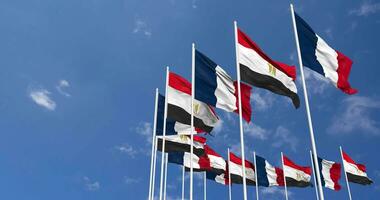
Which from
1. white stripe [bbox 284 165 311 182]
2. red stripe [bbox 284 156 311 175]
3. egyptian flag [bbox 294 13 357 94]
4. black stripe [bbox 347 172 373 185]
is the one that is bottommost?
egyptian flag [bbox 294 13 357 94]

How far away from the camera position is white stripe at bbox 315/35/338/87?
1508cm

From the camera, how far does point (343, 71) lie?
1513 cm

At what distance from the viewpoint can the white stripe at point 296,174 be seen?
112 feet

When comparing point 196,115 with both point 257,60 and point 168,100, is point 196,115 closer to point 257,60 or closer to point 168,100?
point 168,100

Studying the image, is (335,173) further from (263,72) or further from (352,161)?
(263,72)

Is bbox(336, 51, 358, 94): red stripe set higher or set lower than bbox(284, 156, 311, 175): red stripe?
lower

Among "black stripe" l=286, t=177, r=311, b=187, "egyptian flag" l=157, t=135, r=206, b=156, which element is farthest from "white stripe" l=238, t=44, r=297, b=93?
"black stripe" l=286, t=177, r=311, b=187

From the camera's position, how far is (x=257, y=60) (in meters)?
15.3

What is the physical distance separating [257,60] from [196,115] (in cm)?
488

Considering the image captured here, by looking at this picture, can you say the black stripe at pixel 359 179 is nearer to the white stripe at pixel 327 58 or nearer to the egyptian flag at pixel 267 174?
the egyptian flag at pixel 267 174

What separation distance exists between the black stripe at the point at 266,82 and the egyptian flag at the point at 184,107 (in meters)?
4.20

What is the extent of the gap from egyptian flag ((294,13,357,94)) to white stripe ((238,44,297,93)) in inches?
37.7

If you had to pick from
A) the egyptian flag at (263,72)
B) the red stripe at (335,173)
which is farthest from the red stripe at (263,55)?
the red stripe at (335,173)

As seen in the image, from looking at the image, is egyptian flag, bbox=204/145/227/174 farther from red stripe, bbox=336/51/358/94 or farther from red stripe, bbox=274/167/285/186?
red stripe, bbox=336/51/358/94
